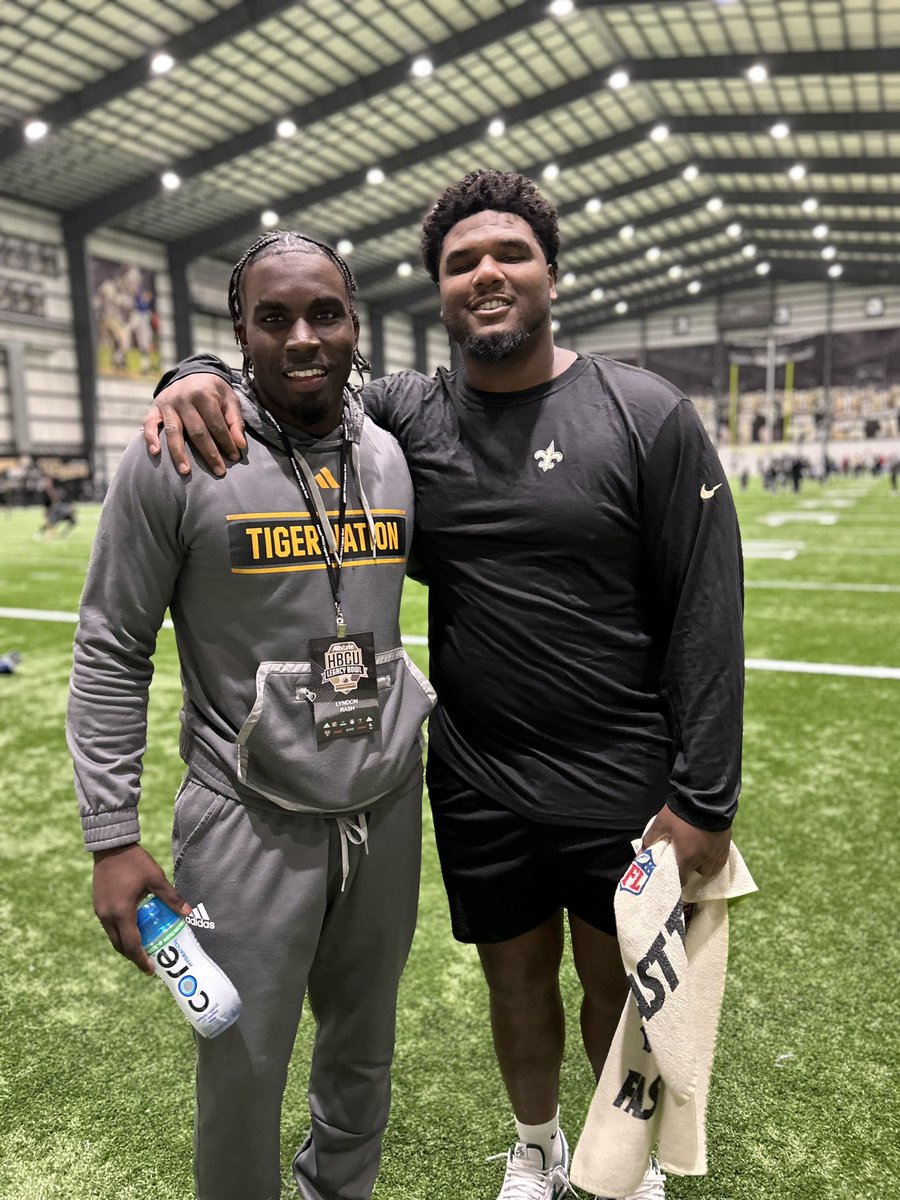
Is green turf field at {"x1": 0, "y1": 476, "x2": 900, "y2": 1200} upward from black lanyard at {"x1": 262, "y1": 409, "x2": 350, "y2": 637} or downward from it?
downward

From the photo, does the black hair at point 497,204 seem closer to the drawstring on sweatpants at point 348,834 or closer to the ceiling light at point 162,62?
the drawstring on sweatpants at point 348,834

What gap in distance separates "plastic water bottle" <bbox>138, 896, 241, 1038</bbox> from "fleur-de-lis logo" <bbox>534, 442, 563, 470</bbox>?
3.15ft

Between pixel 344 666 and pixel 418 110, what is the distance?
2190 centimetres

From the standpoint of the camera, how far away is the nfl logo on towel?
Answer: 144cm

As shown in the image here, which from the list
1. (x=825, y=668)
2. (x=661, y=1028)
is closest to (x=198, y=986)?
(x=661, y=1028)

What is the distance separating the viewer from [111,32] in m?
15.7

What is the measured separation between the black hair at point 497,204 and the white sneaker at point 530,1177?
180cm

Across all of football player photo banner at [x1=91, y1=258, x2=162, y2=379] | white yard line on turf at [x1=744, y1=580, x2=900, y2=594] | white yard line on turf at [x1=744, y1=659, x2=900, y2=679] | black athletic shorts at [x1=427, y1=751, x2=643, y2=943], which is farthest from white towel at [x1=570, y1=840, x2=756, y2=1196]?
football player photo banner at [x1=91, y1=258, x2=162, y2=379]

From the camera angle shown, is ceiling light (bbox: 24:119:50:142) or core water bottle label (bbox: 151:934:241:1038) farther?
ceiling light (bbox: 24:119:50:142)

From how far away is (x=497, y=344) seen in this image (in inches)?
61.2

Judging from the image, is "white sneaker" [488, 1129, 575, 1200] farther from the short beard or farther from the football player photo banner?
the football player photo banner

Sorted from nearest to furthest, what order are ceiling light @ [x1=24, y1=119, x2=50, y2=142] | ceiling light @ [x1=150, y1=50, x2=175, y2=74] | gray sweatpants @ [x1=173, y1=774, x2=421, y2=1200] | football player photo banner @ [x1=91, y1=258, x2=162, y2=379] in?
gray sweatpants @ [x1=173, y1=774, x2=421, y2=1200] → ceiling light @ [x1=150, y1=50, x2=175, y2=74] → ceiling light @ [x1=24, y1=119, x2=50, y2=142] → football player photo banner @ [x1=91, y1=258, x2=162, y2=379]

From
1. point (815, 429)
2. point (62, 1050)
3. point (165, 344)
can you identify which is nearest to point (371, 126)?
point (165, 344)

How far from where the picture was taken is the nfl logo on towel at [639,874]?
4.73 ft
